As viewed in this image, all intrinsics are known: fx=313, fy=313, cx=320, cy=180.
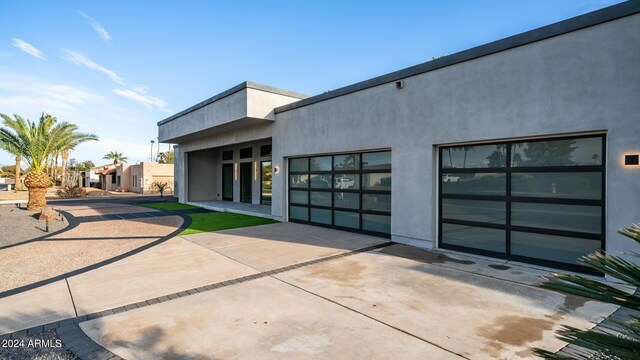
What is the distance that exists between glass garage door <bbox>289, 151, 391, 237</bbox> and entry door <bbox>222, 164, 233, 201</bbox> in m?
8.86

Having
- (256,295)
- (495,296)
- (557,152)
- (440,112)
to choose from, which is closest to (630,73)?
(557,152)

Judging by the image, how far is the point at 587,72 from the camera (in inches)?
221

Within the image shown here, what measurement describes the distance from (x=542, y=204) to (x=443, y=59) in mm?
3877

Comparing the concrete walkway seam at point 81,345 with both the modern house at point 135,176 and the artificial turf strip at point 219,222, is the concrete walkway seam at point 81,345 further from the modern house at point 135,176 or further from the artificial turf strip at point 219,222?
the modern house at point 135,176

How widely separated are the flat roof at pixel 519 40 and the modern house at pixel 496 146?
0.02 m

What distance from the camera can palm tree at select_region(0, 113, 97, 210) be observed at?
52.6 ft

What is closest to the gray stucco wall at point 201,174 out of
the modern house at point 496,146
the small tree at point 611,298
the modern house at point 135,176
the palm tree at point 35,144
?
the palm tree at point 35,144

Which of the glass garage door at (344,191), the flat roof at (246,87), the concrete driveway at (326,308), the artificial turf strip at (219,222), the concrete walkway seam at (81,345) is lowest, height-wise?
the concrete walkway seam at (81,345)

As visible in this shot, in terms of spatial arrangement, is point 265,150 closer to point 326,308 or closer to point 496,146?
point 496,146

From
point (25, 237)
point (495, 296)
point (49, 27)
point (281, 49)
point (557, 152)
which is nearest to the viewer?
point (495, 296)

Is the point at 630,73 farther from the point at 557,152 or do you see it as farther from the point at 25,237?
the point at 25,237

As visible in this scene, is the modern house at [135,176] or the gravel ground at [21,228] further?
the modern house at [135,176]

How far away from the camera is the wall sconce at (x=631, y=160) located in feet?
17.0

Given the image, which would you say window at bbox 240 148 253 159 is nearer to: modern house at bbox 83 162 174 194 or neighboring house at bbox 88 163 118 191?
modern house at bbox 83 162 174 194
